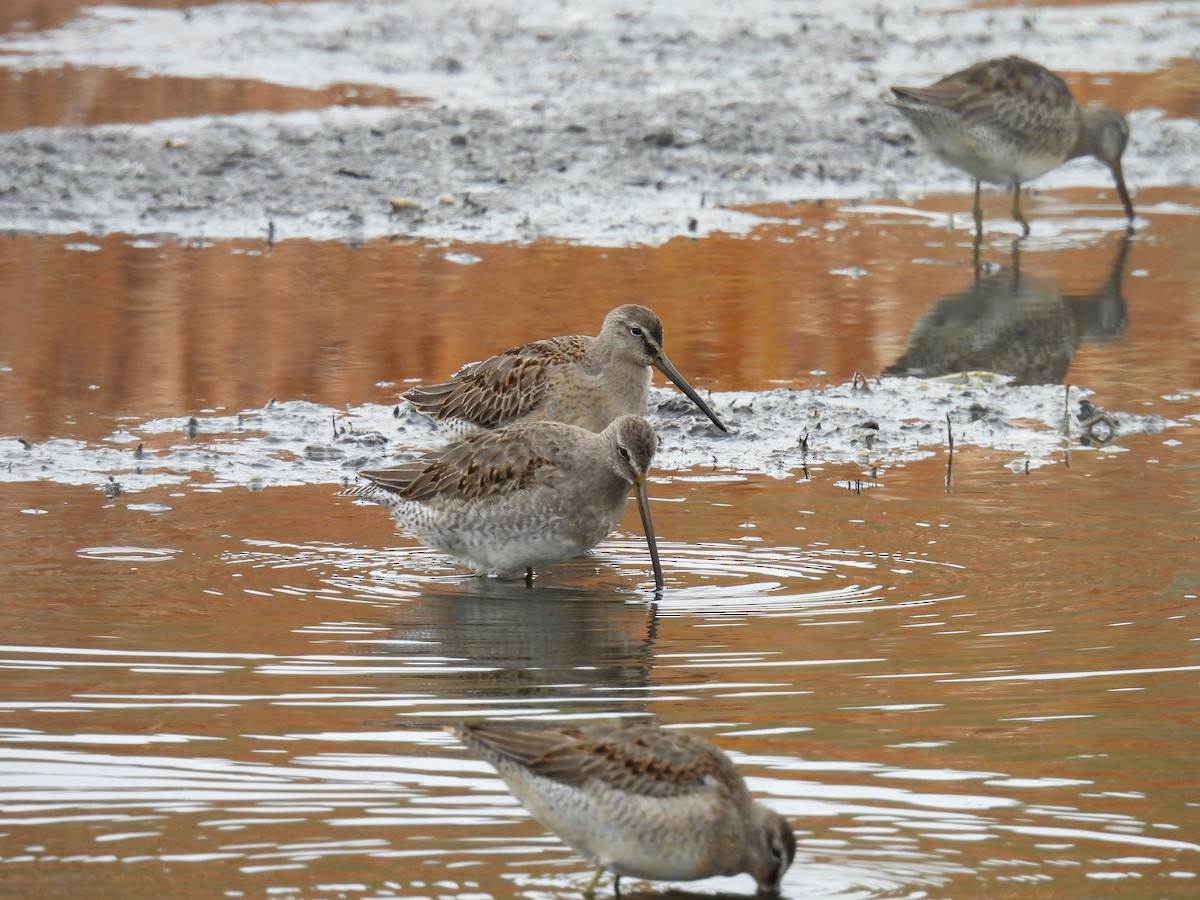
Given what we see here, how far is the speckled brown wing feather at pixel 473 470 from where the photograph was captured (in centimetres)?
673

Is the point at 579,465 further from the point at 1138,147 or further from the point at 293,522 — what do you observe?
the point at 1138,147

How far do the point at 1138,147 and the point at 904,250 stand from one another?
3.54 m

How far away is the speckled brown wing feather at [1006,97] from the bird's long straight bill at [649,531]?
6.19m

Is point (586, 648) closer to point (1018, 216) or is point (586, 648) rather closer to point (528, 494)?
point (528, 494)

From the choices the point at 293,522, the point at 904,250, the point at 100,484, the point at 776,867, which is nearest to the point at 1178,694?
the point at 776,867

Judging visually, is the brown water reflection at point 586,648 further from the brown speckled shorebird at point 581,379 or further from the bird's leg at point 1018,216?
the bird's leg at point 1018,216

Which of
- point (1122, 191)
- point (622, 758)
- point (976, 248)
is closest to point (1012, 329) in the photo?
point (976, 248)

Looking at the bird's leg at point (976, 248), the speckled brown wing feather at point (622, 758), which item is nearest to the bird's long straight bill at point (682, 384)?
the bird's leg at point (976, 248)

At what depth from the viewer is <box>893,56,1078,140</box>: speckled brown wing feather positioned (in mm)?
12117

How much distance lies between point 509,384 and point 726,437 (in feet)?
3.13

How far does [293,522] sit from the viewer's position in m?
7.07

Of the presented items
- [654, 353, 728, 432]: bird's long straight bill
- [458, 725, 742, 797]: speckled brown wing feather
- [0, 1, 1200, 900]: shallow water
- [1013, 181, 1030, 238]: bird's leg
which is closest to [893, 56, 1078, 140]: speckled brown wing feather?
[1013, 181, 1030, 238]: bird's leg

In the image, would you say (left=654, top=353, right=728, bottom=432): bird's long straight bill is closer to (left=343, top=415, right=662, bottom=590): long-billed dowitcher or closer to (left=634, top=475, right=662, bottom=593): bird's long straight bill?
(left=343, top=415, right=662, bottom=590): long-billed dowitcher

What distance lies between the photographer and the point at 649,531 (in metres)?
6.44
